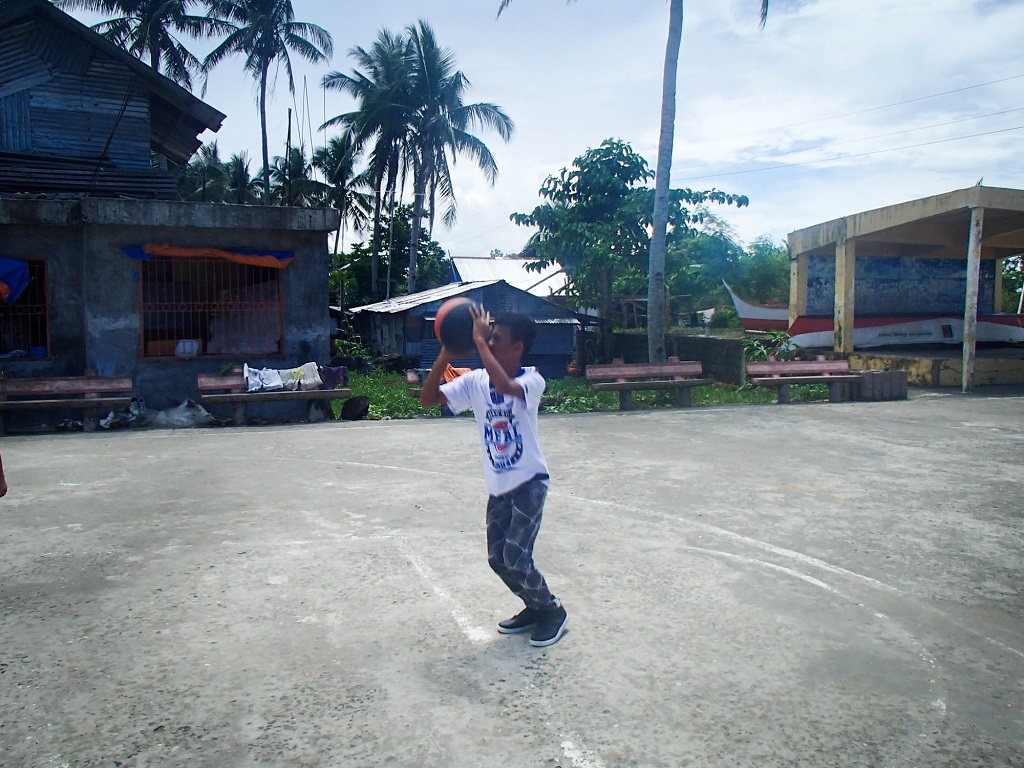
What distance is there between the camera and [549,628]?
391 centimetres

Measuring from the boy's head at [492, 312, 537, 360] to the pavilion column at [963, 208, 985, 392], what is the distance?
1363 cm

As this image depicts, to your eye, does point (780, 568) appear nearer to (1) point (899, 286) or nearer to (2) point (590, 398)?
(2) point (590, 398)

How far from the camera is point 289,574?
4891mm

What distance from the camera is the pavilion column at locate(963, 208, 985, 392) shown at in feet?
48.4

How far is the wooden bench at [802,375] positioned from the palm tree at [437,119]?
1997cm

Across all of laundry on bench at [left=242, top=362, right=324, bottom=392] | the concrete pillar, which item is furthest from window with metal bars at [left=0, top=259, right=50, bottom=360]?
the concrete pillar

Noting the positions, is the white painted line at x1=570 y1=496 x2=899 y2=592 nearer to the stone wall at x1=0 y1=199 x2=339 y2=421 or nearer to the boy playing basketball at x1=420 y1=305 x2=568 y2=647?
the boy playing basketball at x1=420 y1=305 x2=568 y2=647

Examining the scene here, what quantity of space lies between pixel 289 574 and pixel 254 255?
8998 mm

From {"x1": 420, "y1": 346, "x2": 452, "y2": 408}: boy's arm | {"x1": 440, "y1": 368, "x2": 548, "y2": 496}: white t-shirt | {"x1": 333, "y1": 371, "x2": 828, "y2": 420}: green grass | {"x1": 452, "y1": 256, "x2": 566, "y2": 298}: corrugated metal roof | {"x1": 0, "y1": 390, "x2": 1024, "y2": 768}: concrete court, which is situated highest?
{"x1": 452, "y1": 256, "x2": 566, "y2": 298}: corrugated metal roof

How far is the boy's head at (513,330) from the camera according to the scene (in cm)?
384

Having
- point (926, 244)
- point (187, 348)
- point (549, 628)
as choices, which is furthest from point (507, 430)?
point (926, 244)

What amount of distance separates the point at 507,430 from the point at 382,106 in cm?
2920

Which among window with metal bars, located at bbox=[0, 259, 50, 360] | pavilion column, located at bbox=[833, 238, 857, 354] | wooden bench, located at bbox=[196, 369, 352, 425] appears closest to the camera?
wooden bench, located at bbox=[196, 369, 352, 425]

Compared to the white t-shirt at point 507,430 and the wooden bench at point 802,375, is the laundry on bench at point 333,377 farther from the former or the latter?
the white t-shirt at point 507,430
